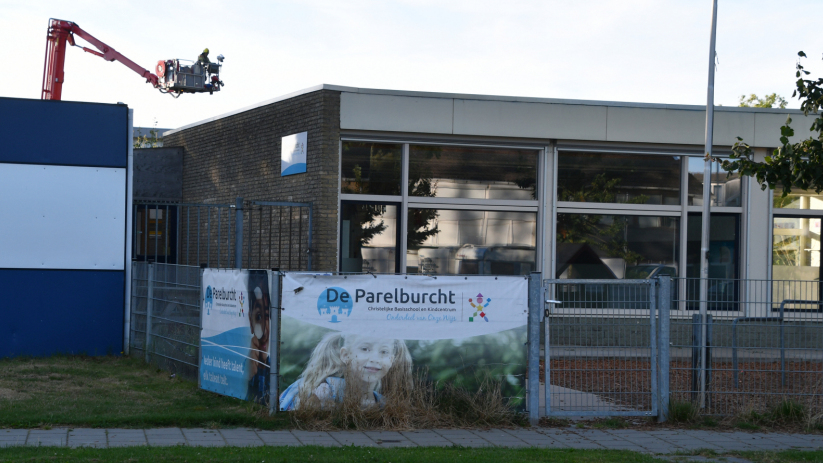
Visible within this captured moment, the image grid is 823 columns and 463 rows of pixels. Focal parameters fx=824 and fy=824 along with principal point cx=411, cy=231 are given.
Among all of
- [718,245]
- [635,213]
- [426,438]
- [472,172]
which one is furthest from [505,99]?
[426,438]

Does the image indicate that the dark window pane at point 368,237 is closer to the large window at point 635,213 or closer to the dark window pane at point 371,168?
the dark window pane at point 371,168

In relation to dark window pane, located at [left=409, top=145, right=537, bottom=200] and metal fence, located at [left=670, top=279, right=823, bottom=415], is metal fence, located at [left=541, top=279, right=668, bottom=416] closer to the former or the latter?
metal fence, located at [left=670, top=279, right=823, bottom=415]

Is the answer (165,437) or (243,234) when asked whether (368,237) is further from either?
(165,437)

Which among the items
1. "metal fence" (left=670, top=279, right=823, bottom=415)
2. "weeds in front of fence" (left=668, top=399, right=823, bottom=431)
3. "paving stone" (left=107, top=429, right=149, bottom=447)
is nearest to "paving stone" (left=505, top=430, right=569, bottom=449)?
"weeds in front of fence" (left=668, top=399, right=823, bottom=431)

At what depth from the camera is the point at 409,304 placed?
8.58 meters

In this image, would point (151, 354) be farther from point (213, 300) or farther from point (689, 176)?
point (689, 176)

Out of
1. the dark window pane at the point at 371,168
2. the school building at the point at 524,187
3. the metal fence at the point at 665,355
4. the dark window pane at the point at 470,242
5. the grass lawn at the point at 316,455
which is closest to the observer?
the grass lawn at the point at 316,455

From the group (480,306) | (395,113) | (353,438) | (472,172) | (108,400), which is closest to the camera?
(353,438)

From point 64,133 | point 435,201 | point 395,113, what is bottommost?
point 435,201

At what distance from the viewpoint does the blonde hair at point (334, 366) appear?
27.2 feet

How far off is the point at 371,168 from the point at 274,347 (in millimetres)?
6636

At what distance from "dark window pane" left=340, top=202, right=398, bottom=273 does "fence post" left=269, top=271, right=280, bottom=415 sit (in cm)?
609

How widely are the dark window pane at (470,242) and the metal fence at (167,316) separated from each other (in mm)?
4600

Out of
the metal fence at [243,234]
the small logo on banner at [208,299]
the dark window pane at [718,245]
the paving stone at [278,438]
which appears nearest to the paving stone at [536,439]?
the paving stone at [278,438]
